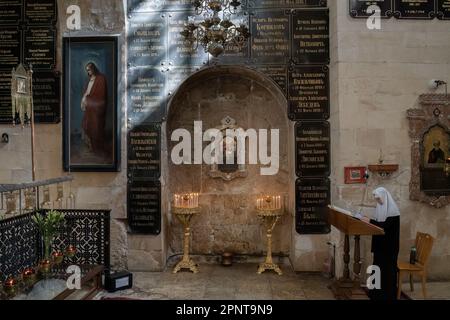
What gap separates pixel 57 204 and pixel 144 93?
7.38ft

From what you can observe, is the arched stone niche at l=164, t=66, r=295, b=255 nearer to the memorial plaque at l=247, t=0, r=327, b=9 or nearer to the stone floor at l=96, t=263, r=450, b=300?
the stone floor at l=96, t=263, r=450, b=300

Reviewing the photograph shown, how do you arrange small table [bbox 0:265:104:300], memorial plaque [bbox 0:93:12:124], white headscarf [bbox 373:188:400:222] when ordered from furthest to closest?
memorial plaque [bbox 0:93:12:124]
white headscarf [bbox 373:188:400:222]
small table [bbox 0:265:104:300]

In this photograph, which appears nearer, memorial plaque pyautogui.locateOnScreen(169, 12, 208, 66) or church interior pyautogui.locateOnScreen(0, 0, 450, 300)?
church interior pyautogui.locateOnScreen(0, 0, 450, 300)

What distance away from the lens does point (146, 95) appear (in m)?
6.44

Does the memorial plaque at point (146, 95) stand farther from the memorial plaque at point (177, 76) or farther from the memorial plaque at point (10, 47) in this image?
the memorial plaque at point (10, 47)

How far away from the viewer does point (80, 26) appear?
6445 mm

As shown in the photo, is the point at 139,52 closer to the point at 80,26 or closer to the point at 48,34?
the point at 80,26

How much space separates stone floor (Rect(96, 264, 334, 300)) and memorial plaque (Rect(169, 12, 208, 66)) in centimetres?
330

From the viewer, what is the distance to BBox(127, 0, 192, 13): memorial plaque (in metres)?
6.40

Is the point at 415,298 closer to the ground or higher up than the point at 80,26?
closer to the ground

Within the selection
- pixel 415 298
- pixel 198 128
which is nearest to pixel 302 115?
→ pixel 198 128

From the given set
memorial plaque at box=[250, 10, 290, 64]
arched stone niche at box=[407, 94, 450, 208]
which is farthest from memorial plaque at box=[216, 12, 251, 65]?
arched stone niche at box=[407, 94, 450, 208]

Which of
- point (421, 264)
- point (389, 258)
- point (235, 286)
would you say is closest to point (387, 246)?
point (389, 258)

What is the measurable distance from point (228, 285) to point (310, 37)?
394 cm
